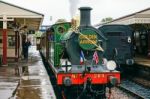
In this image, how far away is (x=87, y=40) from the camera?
14062 millimetres

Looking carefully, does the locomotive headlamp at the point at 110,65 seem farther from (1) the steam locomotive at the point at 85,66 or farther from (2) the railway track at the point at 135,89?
(2) the railway track at the point at 135,89

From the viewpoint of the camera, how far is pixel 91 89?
44.3 feet

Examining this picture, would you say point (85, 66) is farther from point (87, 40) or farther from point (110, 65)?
point (87, 40)

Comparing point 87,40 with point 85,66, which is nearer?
point 85,66

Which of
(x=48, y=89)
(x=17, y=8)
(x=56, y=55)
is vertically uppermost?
(x=17, y=8)

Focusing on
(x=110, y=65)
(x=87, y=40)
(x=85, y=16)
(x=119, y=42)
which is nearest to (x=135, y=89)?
(x=119, y=42)

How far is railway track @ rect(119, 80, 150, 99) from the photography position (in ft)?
58.4

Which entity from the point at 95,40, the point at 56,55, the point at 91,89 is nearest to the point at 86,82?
the point at 91,89

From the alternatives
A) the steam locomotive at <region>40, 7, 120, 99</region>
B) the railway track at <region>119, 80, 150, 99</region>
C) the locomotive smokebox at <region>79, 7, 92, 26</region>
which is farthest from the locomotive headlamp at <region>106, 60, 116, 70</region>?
the railway track at <region>119, 80, 150, 99</region>

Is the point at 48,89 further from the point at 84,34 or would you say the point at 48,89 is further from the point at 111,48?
the point at 111,48

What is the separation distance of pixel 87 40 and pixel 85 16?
0.77 m

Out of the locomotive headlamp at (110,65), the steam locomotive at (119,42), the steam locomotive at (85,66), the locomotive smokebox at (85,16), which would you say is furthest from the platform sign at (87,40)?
the steam locomotive at (119,42)

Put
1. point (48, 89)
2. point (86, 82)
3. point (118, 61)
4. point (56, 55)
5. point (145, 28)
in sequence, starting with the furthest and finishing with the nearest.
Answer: point (145, 28)
point (118, 61)
point (56, 55)
point (48, 89)
point (86, 82)

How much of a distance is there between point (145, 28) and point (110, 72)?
20.7 metres
